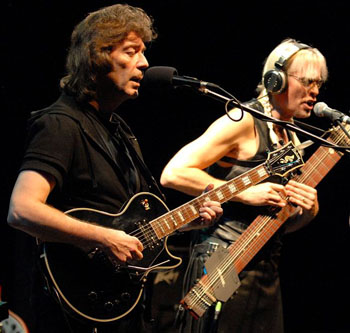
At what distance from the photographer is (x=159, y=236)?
247 centimetres

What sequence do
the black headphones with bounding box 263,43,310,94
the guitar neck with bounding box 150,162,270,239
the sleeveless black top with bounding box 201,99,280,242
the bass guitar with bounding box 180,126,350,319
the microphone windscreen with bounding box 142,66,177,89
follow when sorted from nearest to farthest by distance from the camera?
the microphone windscreen with bounding box 142,66,177,89
the guitar neck with bounding box 150,162,270,239
the bass guitar with bounding box 180,126,350,319
the sleeveless black top with bounding box 201,99,280,242
the black headphones with bounding box 263,43,310,94

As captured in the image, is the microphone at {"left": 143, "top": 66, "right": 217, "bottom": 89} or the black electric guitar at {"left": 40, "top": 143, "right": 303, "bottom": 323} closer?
the black electric guitar at {"left": 40, "top": 143, "right": 303, "bottom": 323}

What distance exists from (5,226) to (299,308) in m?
2.67

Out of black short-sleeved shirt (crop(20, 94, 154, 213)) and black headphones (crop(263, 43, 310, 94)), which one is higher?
black headphones (crop(263, 43, 310, 94))

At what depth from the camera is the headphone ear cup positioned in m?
3.09

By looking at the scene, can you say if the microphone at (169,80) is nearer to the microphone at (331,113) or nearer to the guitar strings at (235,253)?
the microphone at (331,113)

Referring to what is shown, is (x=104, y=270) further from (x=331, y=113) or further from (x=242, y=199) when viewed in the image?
(x=331, y=113)

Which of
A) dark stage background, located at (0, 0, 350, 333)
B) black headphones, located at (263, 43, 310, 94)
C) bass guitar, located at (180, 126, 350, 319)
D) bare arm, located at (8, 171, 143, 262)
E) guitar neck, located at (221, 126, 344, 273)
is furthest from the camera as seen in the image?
dark stage background, located at (0, 0, 350, 333)

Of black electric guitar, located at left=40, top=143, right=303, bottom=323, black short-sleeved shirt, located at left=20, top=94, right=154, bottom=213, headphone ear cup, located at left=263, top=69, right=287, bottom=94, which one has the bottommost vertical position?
black electric guitar, located at left=40, top=143, right=303, bottom=323

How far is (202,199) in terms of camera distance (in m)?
2.70

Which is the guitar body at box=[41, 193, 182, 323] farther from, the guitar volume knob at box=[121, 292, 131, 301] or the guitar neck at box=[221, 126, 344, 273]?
the guitar neck at box=[221, 126, 344, 273]

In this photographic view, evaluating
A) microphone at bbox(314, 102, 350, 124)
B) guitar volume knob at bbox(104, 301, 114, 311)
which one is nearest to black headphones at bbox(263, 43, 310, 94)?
microphone at bbox(314, 102, 350, 124)

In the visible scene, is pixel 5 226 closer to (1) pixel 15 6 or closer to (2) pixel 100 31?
(1) pixel 15 6

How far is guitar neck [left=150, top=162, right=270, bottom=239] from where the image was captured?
8.21 ft
